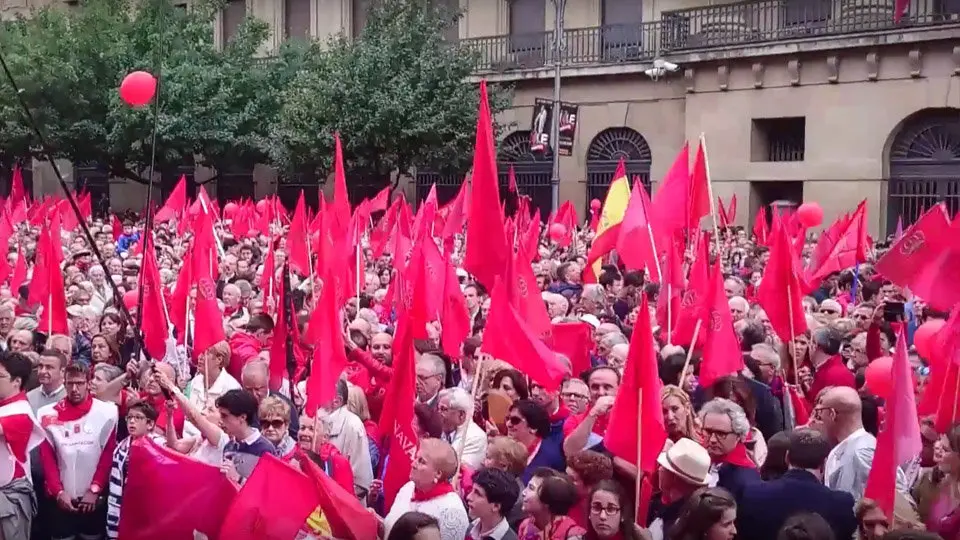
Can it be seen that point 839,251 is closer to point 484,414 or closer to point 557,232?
point 557,232

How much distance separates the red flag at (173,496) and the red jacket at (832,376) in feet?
12.1

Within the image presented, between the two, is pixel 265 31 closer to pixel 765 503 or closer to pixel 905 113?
pixel 905 113

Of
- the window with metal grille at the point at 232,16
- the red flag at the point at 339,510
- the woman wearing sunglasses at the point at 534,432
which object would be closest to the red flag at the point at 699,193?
the woman wearing sunglasses at the point at 534,432

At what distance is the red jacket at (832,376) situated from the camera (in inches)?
273

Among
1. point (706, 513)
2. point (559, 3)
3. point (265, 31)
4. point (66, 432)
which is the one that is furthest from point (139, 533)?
point (265, 31)

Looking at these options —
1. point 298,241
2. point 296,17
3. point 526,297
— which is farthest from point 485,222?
point 296,17

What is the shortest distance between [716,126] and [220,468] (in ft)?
65.5

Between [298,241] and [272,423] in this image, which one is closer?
[272,423]

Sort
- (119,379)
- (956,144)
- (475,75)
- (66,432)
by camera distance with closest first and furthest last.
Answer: (66,432), (119,379), (956,144), (475,75)

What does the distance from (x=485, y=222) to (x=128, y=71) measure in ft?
75.0

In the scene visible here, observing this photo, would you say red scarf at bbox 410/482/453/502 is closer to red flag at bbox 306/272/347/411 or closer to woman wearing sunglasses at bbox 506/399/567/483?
woman wearing sunglasses at bbox 506/399/567/483

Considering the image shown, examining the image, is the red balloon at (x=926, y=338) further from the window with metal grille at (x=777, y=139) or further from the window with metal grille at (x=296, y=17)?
the window with metal grille at (x=296, y=17)

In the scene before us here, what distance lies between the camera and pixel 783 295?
7.64m

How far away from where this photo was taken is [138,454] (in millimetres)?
4777
